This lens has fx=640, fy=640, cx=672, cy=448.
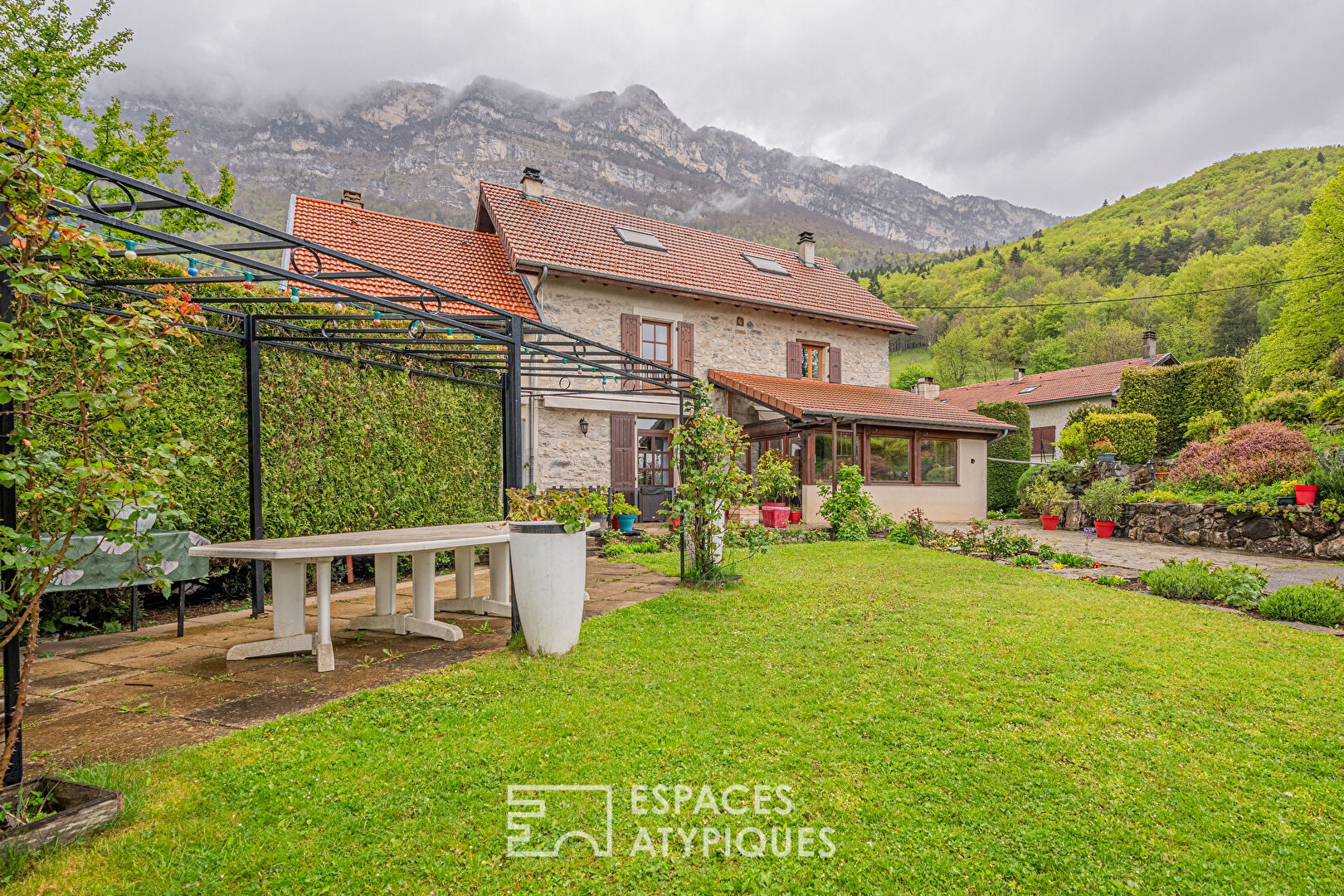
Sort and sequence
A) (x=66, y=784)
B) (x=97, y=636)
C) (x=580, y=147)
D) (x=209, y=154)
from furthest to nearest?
(x=580, y=147) → (x=209, y=154) → (x=97, y=636) → (x=66, y=784)

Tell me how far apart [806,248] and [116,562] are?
18.3 m

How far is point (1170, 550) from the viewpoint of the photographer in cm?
1023

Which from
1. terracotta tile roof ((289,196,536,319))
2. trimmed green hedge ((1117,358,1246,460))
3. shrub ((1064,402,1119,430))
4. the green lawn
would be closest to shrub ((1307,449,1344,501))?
trimmed green hedge ((1117,358,1246,460))

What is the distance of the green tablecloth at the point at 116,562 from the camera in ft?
13.2

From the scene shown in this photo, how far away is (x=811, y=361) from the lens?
16.7 metres

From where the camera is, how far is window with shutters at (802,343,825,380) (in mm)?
16562

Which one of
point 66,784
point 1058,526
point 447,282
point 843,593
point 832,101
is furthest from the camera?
point 832,101

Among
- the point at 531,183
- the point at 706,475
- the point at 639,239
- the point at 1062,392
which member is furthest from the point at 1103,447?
the point at 531,183

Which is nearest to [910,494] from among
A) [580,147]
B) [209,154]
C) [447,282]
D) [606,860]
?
[447,282]

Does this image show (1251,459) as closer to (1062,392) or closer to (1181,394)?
(1181,394)

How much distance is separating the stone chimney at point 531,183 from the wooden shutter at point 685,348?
4.80 meters

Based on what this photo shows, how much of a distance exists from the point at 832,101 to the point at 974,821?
11102 cm

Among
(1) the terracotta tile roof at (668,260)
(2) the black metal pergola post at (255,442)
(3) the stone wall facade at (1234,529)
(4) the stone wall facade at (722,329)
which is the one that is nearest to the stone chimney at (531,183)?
(1) the terracotta tile roof at (668,260)

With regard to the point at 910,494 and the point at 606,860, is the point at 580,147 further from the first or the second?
the point at 606,860
